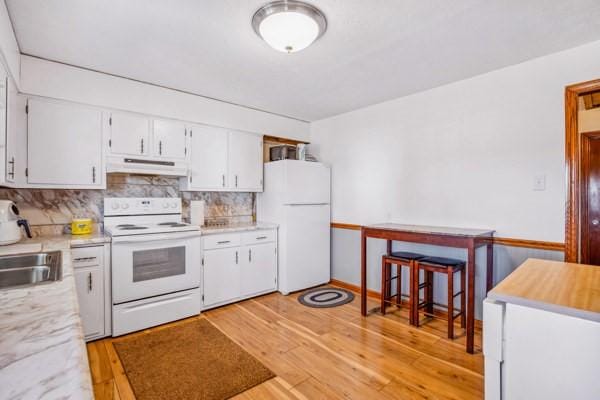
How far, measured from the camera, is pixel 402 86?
3.04 m

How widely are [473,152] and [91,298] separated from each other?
11.7 feet

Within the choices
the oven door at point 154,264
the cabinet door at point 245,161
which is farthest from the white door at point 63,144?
the cabinet door at point 245,161

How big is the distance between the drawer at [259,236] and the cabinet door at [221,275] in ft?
0.53

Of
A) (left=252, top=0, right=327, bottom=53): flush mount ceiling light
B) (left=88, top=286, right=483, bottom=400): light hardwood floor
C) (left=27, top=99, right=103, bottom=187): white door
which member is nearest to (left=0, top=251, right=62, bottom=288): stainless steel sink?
(left=88, top=286, right=483, bottom=400): light hardwood floor

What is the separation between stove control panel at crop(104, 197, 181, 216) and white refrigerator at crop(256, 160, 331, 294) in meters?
1.13

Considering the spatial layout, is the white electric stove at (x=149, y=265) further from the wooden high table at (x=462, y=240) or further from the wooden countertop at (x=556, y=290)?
the wooden countertop at (x=556, y=290)

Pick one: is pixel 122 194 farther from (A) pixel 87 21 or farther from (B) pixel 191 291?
(A) pixel 87 21

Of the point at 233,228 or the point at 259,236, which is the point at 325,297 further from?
the point at 233,228

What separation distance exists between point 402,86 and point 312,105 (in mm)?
1082

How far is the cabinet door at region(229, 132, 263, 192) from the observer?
3633 mm

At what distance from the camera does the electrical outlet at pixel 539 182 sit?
7.96ft

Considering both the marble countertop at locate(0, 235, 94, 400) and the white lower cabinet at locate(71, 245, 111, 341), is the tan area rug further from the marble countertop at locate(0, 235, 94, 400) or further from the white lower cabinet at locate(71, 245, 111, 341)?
the marble countertop at locate(0, 235, 94, 400)

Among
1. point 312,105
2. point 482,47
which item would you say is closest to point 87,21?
point 312,105

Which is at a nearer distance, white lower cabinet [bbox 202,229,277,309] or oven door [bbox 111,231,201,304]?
oven door [bbox 111,231,201,304]
